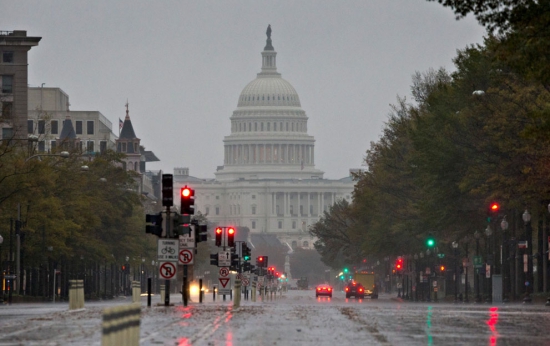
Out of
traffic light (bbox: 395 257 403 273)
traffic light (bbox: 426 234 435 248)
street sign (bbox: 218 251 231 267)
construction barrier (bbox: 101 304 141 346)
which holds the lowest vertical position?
construction barrier (bbox: 101 304 141 346)

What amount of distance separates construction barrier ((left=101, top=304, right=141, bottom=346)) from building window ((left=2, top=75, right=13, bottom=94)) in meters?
118

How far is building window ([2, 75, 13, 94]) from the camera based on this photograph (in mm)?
138125

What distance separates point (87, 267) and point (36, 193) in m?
35.5

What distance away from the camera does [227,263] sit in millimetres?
70875

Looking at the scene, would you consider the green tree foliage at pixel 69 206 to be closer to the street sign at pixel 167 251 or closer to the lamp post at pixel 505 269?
the lamp post at pixel 505 269

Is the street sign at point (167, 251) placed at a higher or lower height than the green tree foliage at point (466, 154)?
lower

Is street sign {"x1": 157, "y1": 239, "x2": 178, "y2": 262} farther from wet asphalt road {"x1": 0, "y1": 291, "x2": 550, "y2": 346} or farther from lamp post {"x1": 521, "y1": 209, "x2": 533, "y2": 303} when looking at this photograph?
lamp post {"x1": 521, "y1": 209, "x2": 533, "y2": 303}

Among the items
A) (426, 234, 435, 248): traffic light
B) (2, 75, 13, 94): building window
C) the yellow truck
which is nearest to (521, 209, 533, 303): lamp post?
(426, 234, 435, 248): traffic light

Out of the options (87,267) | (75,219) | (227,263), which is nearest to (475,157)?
(227,263)

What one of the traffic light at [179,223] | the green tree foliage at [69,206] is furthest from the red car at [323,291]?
the traffic light at [179,223]

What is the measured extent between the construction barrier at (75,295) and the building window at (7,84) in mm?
91846

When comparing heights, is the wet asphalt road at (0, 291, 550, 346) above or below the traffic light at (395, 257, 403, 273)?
below

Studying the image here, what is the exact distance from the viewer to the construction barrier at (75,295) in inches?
1850

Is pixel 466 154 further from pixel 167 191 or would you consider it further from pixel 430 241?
pixel 167 191
